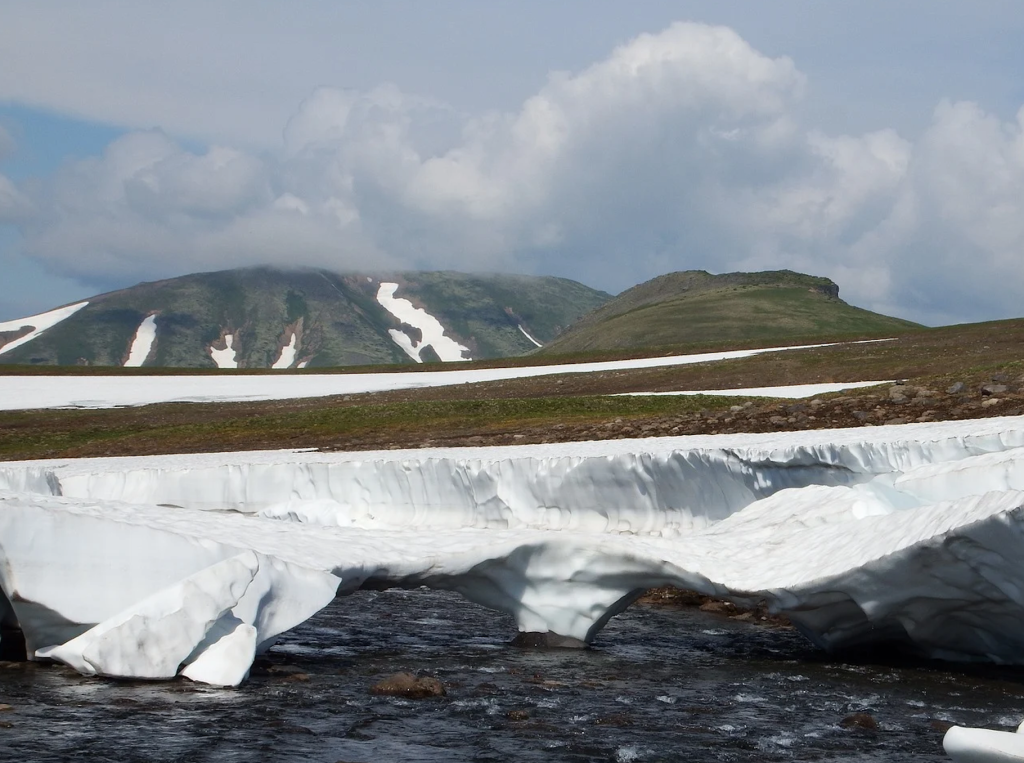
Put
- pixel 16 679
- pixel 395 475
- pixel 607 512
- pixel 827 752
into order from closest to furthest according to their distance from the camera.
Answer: pixel 827 752 → pixel 16 679 → pixel 607 512 → pixel 395 475

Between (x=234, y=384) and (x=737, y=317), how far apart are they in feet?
243

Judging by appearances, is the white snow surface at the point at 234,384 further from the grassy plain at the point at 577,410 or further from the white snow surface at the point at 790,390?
the white snow surface at the point at 790,390

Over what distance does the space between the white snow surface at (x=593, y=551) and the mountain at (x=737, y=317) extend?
271 ft

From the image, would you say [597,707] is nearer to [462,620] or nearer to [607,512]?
[462,620]

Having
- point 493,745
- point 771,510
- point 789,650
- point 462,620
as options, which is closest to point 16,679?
point 493,745

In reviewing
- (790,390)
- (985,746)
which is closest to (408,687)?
(985,746)

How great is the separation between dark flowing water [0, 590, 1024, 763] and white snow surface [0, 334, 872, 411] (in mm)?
38137

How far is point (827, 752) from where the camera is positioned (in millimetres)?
8992

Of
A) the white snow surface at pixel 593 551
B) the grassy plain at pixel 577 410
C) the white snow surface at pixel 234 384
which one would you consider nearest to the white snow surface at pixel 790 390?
the grassy plain at pixel 577 410

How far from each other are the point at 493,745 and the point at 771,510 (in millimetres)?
7483

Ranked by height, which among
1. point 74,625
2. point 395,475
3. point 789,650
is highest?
point 395,475

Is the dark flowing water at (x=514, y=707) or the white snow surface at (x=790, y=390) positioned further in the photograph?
the white snow surface at (x=790, y=390)

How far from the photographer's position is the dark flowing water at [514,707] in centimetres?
891

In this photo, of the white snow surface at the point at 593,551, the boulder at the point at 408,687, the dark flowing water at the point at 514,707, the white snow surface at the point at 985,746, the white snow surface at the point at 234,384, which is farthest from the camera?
the white snow surface at the point at 234,384
